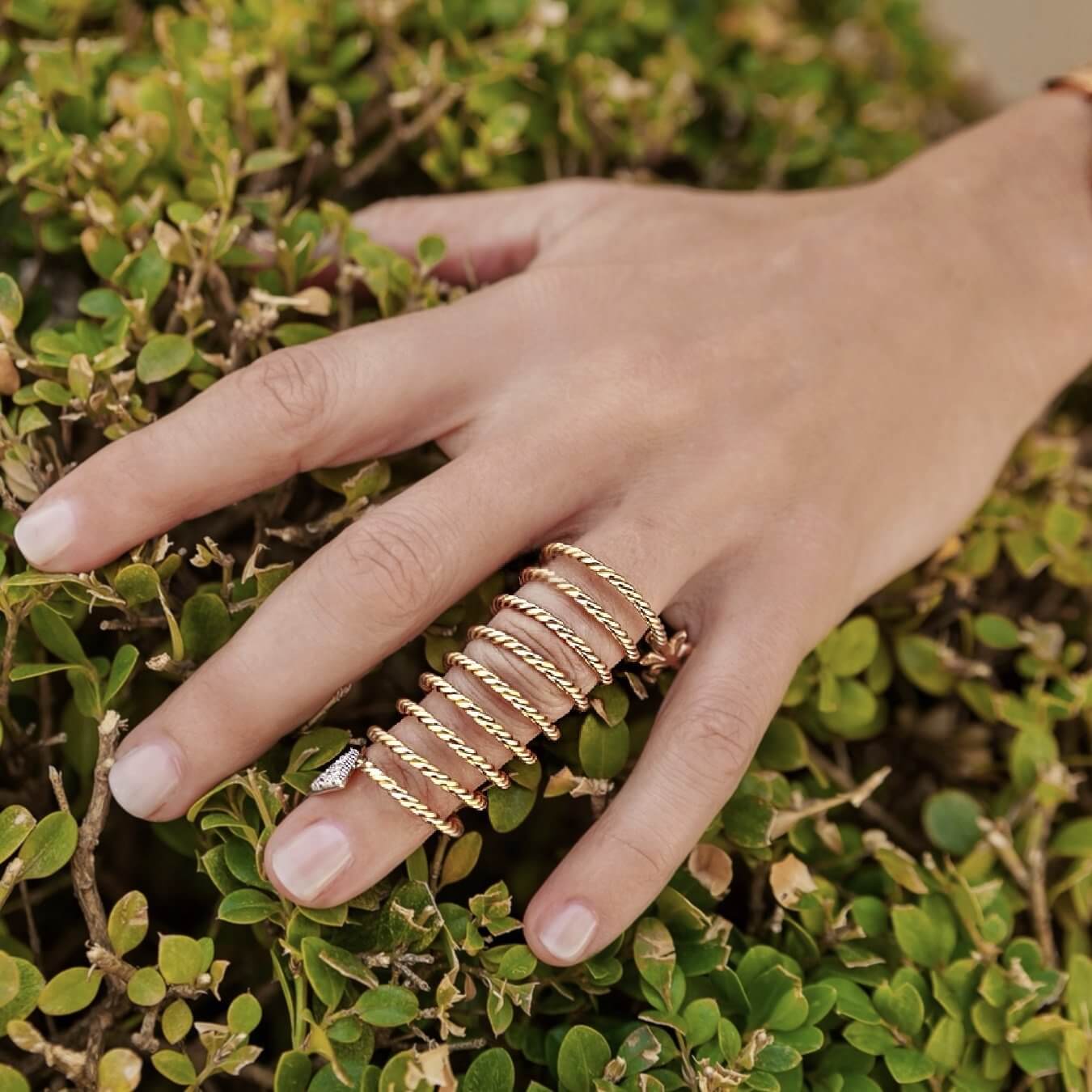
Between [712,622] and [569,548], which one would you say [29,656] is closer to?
[569,548]

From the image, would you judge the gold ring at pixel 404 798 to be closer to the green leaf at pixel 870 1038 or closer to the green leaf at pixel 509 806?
the green leaf at pixel 509 806

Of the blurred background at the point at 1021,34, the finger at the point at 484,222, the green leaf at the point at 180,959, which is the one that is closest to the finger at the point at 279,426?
the finger at the point at 484,222

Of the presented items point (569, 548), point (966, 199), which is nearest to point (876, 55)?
point (966, 199)

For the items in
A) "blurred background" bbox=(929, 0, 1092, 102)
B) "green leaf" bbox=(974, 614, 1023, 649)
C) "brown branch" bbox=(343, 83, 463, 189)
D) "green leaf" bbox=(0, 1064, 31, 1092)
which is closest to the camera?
"green leaf" bbox=(0, 1064, 31, 1092)

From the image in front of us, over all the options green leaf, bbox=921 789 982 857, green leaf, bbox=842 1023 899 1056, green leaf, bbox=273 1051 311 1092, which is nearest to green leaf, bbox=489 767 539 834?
green leaf, bbox=273 1051 311 1092

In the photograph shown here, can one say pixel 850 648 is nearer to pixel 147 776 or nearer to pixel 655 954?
pixel 655 954

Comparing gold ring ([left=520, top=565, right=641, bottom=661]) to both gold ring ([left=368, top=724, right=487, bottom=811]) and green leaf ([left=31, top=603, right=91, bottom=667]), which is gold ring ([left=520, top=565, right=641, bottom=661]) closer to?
gold ring ([left=368, top=724, right=487, bottom=811])
